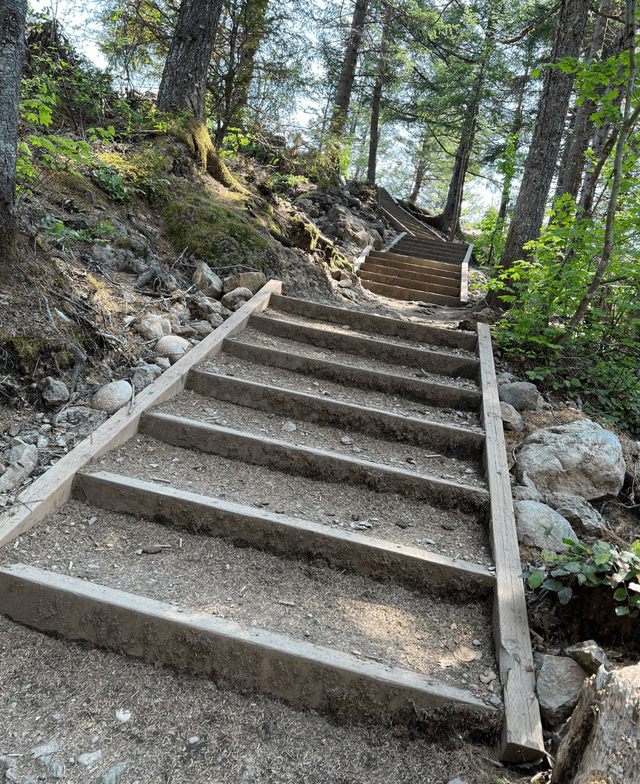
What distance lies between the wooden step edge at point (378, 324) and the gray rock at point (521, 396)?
21.9 inches

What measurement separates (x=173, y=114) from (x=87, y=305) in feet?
12.2

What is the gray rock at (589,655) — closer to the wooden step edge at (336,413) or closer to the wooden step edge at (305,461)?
the wooden step edge at (305,461)

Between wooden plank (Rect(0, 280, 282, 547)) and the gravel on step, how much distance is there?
0.25 ft

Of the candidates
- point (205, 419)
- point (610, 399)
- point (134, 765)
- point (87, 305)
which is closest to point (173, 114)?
point (87, 305)

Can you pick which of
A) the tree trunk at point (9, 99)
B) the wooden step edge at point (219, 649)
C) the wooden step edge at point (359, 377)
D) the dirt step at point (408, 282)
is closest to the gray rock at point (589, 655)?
the wooden step edge at point (219, 649)

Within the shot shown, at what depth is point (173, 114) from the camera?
608 centimetres

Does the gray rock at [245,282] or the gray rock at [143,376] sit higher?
the gray rock at [245,282]

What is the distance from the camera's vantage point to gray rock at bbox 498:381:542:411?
430 cm

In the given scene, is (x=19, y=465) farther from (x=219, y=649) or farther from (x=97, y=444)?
(x=219, y=649)

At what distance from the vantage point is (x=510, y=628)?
2.11 m

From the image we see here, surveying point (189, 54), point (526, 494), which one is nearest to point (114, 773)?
point (526, 494)

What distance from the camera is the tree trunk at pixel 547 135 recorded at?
607 cm

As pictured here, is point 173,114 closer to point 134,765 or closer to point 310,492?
point 310,492

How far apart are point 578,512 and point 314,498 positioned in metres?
1.60
